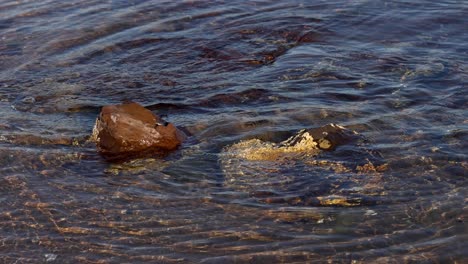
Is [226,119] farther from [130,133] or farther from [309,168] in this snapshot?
[309,168]

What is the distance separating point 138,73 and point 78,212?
10.9 feet

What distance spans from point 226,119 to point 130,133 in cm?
107

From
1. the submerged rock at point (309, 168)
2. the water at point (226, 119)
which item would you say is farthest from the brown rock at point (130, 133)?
the submerged rock at point (309, 168)

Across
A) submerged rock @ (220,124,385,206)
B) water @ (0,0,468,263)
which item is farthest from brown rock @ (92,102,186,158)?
submerged rock @ (220,124,385,206)

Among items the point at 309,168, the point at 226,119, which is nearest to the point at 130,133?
the point at 226,119

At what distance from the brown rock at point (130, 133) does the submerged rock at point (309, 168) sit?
1.91 ft

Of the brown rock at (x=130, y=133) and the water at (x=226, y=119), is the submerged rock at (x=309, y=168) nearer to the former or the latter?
the water at (x=226, y=119)

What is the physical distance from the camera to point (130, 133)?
6.76 metres

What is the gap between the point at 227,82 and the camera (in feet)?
27.5

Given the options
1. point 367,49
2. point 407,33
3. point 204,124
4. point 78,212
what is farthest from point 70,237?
point 407,33

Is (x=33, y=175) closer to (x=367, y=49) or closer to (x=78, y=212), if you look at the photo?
(x=78, y=212)

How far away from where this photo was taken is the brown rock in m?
6.74

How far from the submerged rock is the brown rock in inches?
23.0

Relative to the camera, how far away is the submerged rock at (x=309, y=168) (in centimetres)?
586
